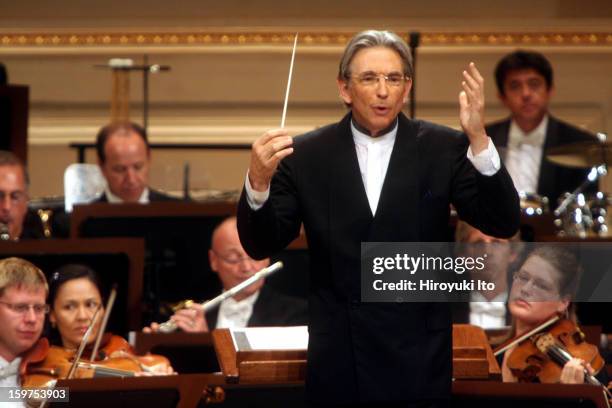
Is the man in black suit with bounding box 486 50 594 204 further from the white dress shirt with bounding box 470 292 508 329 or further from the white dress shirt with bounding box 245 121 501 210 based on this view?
the white dress shirt with bounding box 245 121 501 210

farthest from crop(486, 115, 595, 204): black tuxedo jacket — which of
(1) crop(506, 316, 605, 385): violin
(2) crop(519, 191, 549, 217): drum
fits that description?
(1) crop(506, 316, 605, 385): violin

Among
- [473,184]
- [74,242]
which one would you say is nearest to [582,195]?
[74,242]

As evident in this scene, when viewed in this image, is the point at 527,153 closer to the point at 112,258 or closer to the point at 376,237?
the point at 112,258

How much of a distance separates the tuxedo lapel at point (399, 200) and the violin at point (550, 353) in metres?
0.57

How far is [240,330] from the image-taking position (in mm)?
2191

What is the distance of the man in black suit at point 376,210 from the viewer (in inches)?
72.5

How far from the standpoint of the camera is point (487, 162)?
71.7 inches

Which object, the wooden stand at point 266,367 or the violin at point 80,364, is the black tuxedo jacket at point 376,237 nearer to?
the wooden stand at point 266,367

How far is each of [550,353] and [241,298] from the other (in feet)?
3.08

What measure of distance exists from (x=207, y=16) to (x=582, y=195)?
166 centimetres

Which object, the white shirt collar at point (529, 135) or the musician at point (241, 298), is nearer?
the musician at point (241, 298)

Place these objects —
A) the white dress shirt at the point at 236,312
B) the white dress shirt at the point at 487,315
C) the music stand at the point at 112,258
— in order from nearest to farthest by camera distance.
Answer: the music stand at the point at 112,258 < the white dress shirt at the point at 487,315 < the white dress shirt at the point at 236,312

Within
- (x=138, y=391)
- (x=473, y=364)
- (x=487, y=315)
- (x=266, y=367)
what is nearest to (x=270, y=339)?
(x=266, y=367)

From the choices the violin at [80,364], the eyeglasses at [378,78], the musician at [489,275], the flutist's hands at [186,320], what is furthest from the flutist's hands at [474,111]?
the flutist's hands at [186,320]
